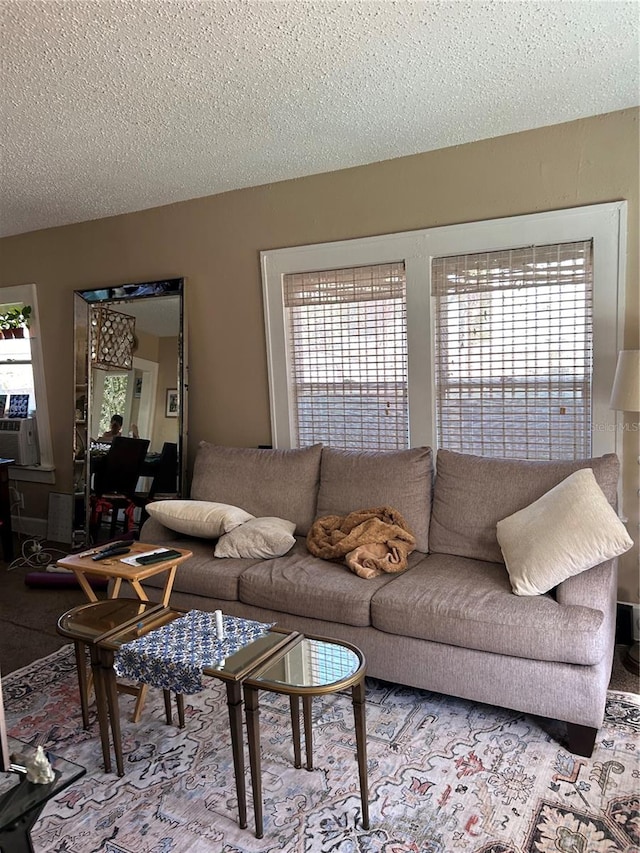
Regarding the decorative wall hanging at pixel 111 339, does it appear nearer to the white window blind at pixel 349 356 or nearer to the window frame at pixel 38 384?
the window frame at pixel 38 384

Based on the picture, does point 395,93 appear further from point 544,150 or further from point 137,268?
point 137,268

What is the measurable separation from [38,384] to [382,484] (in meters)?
3.29

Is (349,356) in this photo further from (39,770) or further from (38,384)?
(38,384)

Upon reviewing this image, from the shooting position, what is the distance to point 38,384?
5031mm

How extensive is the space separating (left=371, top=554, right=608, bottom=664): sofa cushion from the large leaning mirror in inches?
84.7

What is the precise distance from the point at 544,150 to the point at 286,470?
2101 millimetres

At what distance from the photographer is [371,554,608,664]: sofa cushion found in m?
2.17

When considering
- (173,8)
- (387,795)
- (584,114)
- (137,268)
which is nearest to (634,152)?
(584,114)

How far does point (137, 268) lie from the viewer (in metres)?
4.38

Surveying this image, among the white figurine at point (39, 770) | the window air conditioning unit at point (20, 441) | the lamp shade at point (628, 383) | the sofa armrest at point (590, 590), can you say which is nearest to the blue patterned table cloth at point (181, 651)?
the white figurine at point (39, 770)

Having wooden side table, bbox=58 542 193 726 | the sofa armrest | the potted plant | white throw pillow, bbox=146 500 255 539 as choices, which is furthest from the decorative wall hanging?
the sofa armrest

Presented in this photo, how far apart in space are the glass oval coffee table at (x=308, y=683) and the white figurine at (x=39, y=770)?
20.7 inches

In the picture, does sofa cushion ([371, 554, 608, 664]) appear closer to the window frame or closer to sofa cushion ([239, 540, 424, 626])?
sofa cushion ([239, 540, 424, 626])

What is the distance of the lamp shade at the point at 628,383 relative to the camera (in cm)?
259
